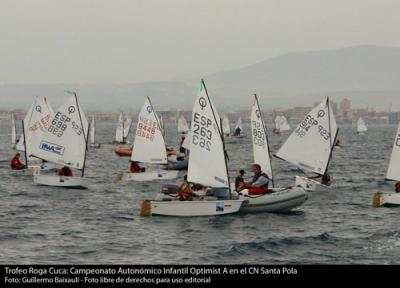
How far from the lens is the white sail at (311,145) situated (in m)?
46.8

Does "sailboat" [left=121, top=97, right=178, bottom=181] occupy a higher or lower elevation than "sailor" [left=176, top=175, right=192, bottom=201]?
higher

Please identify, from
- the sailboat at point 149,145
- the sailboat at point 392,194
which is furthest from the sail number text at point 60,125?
the sailboat at point 392,194

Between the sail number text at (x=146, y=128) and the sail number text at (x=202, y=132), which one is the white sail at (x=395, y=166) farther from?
the sail number text at (x=146, y=128)

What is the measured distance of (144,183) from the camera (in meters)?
50.8

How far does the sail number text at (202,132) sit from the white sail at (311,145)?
12568mm

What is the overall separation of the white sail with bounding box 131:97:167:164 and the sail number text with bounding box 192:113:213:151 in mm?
18727

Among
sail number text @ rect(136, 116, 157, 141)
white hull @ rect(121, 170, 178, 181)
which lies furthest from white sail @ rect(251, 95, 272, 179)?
sail number text @ rect(136, 116, 157, 141)

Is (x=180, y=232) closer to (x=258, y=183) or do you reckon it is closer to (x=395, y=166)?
(x=258, y=183)

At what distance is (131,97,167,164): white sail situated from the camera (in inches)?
2101
